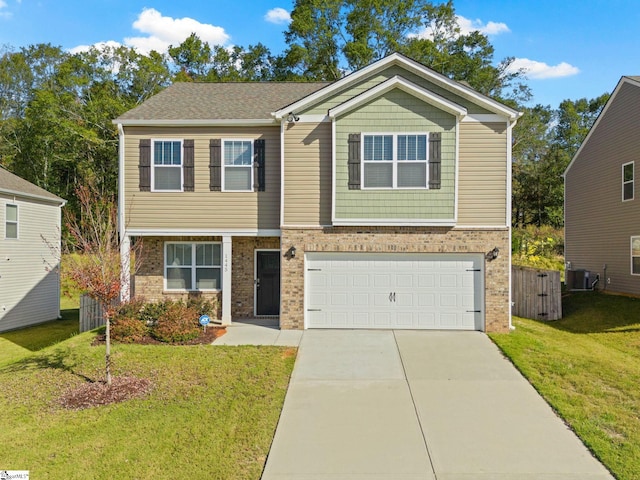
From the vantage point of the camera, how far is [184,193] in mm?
10961

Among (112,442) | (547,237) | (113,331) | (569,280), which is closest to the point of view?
(112,442)

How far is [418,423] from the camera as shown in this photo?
568 centimetres

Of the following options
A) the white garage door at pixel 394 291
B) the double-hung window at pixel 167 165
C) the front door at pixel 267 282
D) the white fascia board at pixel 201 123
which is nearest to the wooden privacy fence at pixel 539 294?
the white garage door at pixel 394 291

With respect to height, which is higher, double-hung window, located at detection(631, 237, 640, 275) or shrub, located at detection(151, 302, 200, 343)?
double-hung window, located at detection(631, 237, 640, 275)

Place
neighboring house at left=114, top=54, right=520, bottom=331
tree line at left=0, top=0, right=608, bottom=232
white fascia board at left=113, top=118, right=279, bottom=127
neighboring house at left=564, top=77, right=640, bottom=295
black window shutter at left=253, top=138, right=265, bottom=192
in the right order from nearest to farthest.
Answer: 1. neighboring house at left=114, top=54, right=520, bottom=331
2. white fascia board at left=113, top=118, right=279, bottom=127
3. black window shutter at left=253, top=138, right=265, bottom=192
4. neighboring house at left=564, top=77, right=640, bottom=295
5. tree line at left=0, top=0, right=608, bottom=232

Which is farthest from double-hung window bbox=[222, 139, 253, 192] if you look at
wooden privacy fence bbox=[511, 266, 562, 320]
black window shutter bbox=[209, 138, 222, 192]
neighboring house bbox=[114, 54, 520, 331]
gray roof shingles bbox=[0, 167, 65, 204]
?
gray roof shingles bbox=[0, 167, 65, 204]

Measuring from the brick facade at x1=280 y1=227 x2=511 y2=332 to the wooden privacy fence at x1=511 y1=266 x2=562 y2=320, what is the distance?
132 inches

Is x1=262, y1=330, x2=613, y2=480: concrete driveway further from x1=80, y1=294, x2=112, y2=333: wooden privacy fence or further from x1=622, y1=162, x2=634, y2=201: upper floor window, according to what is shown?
x1=622, y1=162, x2=634, y2=201: upper floor window

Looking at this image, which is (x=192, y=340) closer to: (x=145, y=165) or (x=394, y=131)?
(x=145, y=165)

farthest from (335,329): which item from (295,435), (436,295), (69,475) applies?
(69,475)

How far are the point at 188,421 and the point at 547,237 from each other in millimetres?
26780

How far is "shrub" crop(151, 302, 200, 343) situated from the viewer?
9.29 metres

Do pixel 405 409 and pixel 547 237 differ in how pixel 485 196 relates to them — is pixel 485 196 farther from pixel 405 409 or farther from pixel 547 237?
pixel 547 237

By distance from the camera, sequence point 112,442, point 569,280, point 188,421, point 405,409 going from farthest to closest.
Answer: point 569,280 < point 405,409 < point 188,421 < point 112,442
